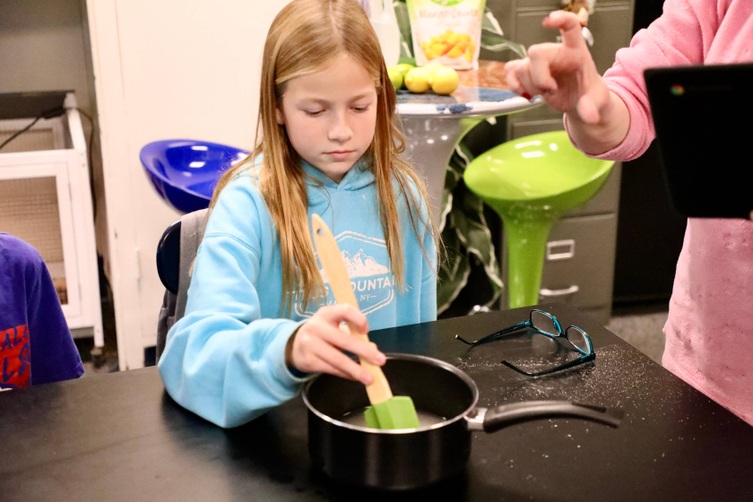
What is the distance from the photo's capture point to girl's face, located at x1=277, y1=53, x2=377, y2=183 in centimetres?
115

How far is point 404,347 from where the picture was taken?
41.9 inches

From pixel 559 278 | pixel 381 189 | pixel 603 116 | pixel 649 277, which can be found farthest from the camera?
pixel 649 277

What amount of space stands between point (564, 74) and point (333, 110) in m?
0.32

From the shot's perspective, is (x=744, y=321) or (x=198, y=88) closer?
(x=744, y=321)

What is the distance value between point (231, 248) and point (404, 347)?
240mm

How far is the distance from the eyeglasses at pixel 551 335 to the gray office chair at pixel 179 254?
1.36 ft

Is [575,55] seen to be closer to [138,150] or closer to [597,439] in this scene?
[597,439]

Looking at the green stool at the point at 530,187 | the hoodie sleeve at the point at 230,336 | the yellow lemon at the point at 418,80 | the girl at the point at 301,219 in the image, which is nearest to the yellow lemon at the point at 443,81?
the yellow lemon at the point at 418,80

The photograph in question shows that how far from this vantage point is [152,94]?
2.71 m

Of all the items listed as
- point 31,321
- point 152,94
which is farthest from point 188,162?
point 31,321

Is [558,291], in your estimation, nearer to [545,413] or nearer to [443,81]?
[443,81]

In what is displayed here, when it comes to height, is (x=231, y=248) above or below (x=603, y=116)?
below

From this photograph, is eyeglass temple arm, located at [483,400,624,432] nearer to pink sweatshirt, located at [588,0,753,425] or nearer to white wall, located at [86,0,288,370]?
pink sweatshirt, located at [588,0,753,425]

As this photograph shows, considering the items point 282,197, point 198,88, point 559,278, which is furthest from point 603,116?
point 559,278
